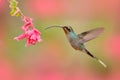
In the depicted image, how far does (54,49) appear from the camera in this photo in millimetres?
4441

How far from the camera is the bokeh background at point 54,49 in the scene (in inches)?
168

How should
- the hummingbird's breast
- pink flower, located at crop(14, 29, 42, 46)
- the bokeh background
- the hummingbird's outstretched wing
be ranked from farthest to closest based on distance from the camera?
the bokeh background < the hummingbird's breast < the hummingbird's outstretched wing < pink flower, located at crop(14, 29, 42, 46)

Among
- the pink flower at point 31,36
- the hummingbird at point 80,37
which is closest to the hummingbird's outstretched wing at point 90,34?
the hummingbird at point 80,37

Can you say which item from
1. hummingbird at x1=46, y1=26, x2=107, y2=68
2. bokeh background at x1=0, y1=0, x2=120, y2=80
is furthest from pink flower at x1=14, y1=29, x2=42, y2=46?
bokeh background at x1=0, y1=0, x2=120, y2=80

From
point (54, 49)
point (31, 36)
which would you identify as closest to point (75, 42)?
point (31, 36)

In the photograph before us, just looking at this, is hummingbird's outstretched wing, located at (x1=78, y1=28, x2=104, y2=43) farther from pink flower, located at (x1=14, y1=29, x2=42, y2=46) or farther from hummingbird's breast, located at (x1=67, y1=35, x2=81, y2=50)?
pink flower, located at (x1=14, y1=29, x2=42, y2=46)

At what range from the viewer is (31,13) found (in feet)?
14.7

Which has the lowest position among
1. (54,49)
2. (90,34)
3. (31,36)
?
(31,36)

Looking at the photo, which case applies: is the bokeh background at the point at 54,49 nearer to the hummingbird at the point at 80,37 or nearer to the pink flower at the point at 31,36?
the hummingbird at the point at 80,37

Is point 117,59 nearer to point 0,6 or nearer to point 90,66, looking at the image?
point 90,66

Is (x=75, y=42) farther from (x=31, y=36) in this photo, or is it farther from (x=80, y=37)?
(x=31, y=36)

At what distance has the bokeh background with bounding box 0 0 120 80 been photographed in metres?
4.27

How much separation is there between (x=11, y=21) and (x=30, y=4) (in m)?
0.30


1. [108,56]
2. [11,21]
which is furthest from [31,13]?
[108,56]
